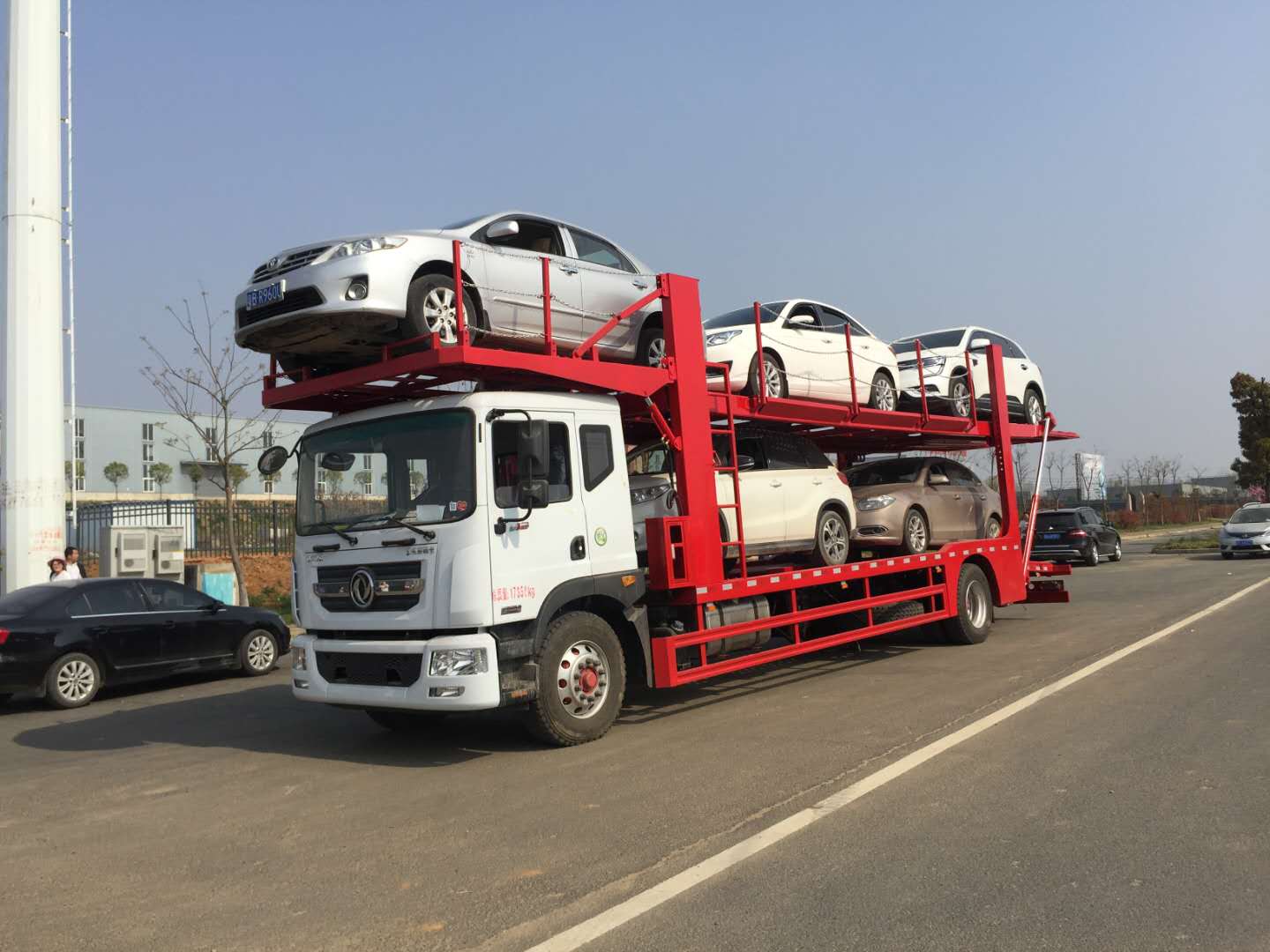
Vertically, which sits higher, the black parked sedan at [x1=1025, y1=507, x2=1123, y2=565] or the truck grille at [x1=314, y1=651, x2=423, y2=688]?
the black parked sedan at [x1=1025, y1=507, x2=1123, y2=565]

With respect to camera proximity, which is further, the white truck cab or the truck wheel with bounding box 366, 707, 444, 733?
the truck wheel with bounding box 366, 707, 444, 733

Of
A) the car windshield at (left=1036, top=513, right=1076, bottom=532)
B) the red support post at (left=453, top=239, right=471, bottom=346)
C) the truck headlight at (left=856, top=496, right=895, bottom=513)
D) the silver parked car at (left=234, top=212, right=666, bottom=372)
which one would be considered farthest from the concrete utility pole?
the car windshield at (left=1036, top=513, right=1076, bottom=532)

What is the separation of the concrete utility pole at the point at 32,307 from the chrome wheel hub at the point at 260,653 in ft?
17.1

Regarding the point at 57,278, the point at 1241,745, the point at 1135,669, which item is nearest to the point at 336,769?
the point at 1241,745

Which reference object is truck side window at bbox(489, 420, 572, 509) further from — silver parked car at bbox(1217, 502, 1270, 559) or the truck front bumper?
silver parked car at bbox(1217, 502, 1270, 559)

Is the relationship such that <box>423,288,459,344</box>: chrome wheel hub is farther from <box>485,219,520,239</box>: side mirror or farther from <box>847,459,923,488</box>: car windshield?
<box>847,459,923,488</box>: car windshield

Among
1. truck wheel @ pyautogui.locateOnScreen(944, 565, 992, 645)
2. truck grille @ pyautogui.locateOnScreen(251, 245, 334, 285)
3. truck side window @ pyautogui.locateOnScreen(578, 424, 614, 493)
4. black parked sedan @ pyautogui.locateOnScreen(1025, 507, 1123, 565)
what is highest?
truck grille @ pyautogui.locateOnScreen(251, 245, 334, 285)

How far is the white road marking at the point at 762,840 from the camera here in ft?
12.8

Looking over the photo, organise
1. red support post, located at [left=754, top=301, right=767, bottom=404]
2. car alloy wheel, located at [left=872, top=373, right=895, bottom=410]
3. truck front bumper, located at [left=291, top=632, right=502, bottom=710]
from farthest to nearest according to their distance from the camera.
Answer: car alloy wheel, located at [left=872, top=373, right=895, bottom=410], red support post, located at [left=754, top=301, right=767, bottom=404], truck front bumper, located at [left=291, top=632, right=502, bottom=710]

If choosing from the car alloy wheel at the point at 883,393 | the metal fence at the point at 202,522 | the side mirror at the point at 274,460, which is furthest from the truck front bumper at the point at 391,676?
the metal fence at the point at 202,522

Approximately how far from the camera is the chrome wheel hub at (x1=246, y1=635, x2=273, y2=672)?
12289 mm

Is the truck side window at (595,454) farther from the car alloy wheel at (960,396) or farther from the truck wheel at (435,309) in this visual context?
the car alloy wheel at (960,396)

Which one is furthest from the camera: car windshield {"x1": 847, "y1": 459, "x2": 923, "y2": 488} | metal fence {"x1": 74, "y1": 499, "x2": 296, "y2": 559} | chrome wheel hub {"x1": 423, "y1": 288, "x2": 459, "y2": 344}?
metal fence {"x1": 74, "y1": 499, "x2": 296, "y2": 559}

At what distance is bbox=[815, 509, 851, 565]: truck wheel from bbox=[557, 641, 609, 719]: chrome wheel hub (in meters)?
3.59
